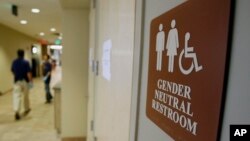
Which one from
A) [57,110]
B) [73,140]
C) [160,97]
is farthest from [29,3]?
[160,97]

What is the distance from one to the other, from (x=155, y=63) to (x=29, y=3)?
14.9 ft

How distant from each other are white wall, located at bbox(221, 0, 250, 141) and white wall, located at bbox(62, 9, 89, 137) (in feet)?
11.3

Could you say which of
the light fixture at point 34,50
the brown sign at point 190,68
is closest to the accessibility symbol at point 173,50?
the brown sign at point 190,68

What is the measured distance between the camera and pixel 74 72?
370cm

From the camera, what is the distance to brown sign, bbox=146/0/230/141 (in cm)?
40

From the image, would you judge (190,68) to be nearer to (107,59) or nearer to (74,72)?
(107,59)

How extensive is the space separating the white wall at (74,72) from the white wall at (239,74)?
3447mm

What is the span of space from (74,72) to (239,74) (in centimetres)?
349

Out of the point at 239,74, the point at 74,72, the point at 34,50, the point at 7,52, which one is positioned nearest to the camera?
the point at 239,74

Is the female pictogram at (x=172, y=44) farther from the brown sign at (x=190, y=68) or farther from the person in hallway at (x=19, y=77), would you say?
the person in hallway at (x=19, y=77)

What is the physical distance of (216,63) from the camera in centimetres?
40

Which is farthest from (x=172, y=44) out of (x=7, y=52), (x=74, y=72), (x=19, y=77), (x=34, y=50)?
(x=34, y=50)

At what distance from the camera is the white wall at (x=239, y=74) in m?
0.35

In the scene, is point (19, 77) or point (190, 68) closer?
point (190, 68)
